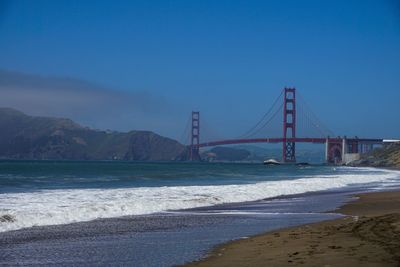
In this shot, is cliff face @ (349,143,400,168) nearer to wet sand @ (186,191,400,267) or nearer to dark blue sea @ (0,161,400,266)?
dark blue sea @ (0,161,400,266)

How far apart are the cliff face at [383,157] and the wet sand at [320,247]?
75.5 metres

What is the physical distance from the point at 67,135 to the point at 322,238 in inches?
5653

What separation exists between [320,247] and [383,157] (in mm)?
88668

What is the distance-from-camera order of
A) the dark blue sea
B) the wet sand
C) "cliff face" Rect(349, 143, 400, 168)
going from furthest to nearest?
1. "cliff face" Rect(349, 143, 400, 168)
2. the dark blue sea
3. the wet sand

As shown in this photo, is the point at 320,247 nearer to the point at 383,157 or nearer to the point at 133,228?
the point at 133,228

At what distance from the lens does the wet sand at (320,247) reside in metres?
5.59

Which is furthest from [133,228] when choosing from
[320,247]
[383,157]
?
[383,157]

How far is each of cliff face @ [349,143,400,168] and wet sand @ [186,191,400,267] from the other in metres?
75.5

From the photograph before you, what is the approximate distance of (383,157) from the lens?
91125mm

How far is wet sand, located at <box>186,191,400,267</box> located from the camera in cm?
559

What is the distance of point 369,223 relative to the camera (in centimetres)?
870

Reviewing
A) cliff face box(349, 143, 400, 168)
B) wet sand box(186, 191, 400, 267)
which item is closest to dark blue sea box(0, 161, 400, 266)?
wet sand box(186, 191, 400, 267)

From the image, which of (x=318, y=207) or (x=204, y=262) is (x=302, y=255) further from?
(x=318, y=207)

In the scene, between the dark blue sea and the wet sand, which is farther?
the dark blue sea
